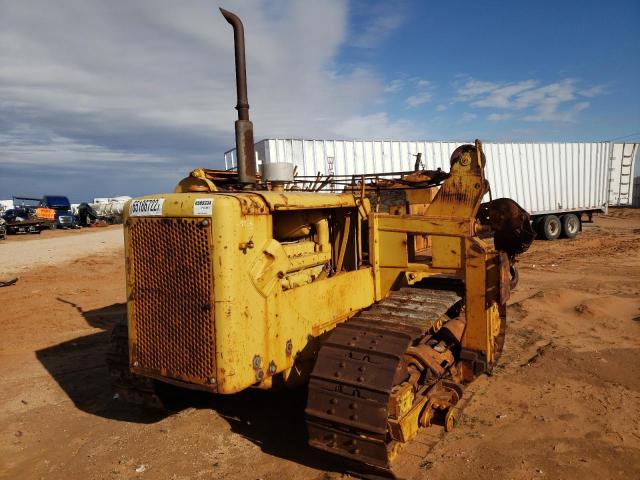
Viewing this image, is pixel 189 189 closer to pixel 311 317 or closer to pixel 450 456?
pixel 311 317

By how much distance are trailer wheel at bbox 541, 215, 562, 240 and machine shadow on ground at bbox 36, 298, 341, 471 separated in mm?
16468

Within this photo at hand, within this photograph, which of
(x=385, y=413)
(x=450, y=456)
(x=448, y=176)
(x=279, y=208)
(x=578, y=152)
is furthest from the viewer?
(x=578, y=152)

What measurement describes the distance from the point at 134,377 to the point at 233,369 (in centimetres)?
156

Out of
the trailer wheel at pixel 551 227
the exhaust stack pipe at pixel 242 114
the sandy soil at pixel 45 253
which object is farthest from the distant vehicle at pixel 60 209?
the exhaust stack pipe at pixel 242 114

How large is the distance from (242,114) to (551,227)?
17.9 metres

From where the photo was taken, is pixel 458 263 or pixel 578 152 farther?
pixel 578 152

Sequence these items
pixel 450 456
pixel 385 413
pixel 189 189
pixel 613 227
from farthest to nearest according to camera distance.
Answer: pixel 613 227 → pixel 189 189 → pixel 450 456 → pixel 385 413

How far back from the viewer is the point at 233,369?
3.22 meters

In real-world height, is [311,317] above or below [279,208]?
below

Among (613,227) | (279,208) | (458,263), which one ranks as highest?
(279,208)

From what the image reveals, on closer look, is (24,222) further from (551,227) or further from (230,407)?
(230,407)

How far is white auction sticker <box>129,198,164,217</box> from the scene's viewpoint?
3412 millimetres

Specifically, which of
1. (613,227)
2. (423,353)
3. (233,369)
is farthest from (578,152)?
(233,369)

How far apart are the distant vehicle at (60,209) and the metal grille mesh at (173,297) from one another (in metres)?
33.7
